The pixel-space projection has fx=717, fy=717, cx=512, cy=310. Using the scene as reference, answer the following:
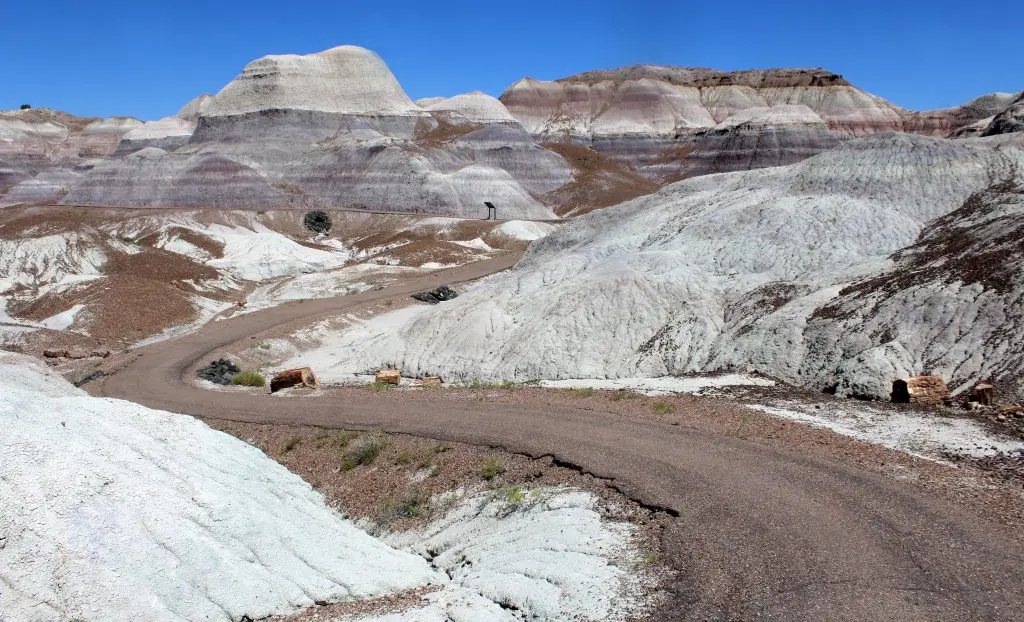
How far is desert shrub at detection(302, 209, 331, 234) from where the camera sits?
84.2 m

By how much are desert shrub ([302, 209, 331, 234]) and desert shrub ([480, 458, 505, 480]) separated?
7419 cm

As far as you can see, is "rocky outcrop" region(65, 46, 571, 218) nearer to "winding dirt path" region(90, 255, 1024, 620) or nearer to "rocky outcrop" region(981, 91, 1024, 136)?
"rocky outcrop" region(981, 91, 1024, 136)

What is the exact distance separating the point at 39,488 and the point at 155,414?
140 inches

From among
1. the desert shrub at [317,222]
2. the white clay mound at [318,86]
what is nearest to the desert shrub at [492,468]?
the desert shrub at [317,222]

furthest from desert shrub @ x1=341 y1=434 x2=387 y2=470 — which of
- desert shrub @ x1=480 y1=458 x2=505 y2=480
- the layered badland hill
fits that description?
the layered badland hill

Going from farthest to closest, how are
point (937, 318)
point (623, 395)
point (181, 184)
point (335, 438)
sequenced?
point (181, 184)
point (937, 318)
point (623, 395)
point (335, 438)

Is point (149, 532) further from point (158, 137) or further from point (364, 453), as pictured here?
point (158, 137)

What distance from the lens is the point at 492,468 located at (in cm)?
1372

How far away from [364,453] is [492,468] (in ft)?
12.0

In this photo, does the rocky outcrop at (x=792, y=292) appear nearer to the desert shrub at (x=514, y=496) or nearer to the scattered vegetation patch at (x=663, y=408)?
the scattered vegetation patch at (x=663, y=408)

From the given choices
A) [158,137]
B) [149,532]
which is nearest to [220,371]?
[149,532]

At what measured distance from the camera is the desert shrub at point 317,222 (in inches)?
3315

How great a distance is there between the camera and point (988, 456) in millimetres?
12000

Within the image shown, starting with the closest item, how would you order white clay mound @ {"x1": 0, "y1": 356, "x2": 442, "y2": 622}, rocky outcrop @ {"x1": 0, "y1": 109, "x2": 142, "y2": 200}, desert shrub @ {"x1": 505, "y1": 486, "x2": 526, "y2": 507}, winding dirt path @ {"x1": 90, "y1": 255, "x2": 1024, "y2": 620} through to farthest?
white clay mound @ {"x1": 0, "y1": 356, "x2": 442, "y2": 622}, winding dirt path @ {"x1": 90, "y1": 255, "x2": 1024, "y2": 620}, desert shrub @ {"x1": 505, "y1": 486, "x2": 526, "y2": 507}, rocky outcrop @ {"x1": 0, "y1": 109, "x2": 142, "y2": 200}
